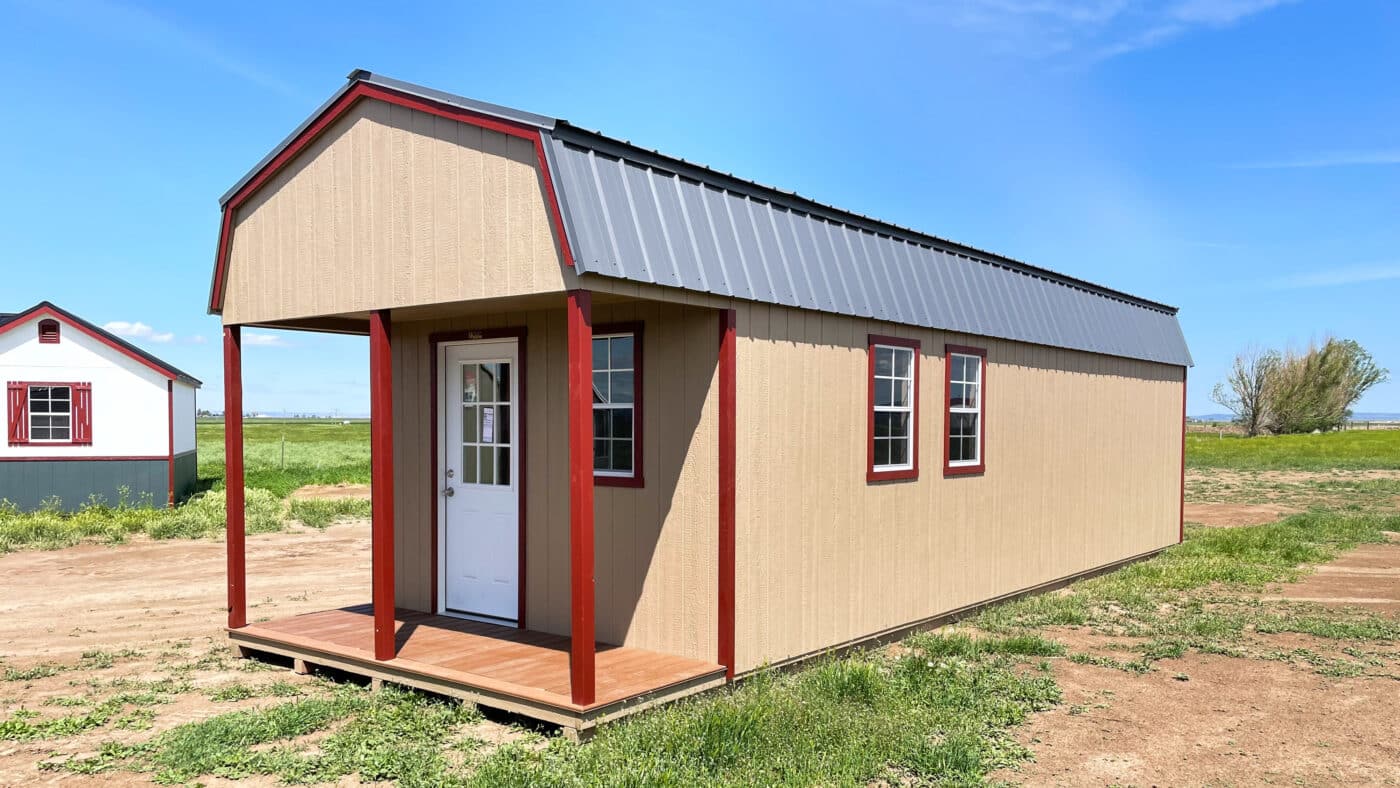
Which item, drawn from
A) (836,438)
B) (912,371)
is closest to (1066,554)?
A: (912,371)

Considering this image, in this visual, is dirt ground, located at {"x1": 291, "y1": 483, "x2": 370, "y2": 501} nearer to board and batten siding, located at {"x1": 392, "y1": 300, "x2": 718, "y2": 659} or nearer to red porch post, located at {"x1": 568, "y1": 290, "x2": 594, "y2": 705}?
board and batten siding, located at {"x1": 392, "y1": 300, "x2": 718, "y2": 659}

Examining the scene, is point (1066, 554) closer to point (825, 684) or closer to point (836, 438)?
point (836, 438)

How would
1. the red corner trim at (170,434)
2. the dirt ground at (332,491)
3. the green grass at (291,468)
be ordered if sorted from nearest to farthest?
the red corner trim at (170,434) < the dirt ground at (332,491) < the green grass at (291,468)

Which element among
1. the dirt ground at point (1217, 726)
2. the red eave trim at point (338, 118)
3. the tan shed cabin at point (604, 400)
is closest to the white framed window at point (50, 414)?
the red eave trim at point (338, 118)

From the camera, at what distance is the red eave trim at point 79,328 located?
17.8 meters

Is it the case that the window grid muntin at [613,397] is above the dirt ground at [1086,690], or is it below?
above

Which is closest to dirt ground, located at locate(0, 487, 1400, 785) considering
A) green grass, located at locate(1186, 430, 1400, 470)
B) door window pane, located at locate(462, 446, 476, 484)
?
door window pane, located at locate(462, 446, 476, 484)

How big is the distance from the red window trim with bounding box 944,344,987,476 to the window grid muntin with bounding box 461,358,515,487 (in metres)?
4.08

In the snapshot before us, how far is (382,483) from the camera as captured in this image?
6.79 metres

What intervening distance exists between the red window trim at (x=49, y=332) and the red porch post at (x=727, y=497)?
17252 millimetres

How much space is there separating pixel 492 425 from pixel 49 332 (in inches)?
592

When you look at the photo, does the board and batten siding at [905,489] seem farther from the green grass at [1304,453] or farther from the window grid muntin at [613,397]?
the green grass at [1304,453]

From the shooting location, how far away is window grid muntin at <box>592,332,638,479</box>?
23.2 ft

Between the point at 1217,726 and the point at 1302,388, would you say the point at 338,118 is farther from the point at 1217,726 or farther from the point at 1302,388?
the point at 1302,388
